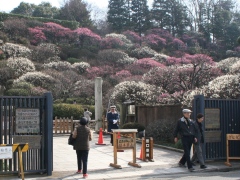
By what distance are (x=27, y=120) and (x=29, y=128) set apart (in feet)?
0.79

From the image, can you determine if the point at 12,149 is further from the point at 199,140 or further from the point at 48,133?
the point at 199,140

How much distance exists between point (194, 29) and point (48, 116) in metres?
59.7

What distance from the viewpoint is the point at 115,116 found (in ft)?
61.9

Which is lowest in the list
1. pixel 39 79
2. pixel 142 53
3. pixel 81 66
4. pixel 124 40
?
pixel 39 79

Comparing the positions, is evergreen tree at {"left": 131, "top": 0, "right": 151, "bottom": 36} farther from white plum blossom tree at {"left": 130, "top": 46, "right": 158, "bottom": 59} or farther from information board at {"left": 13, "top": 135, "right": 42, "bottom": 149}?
information board at {"left": 13, "top": 135, "right": 42, "bottom": 149}

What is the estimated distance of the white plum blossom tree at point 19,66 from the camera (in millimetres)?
40625

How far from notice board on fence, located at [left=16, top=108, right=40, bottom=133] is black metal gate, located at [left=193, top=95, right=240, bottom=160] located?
525 centimetres

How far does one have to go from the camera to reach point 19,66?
4166cm

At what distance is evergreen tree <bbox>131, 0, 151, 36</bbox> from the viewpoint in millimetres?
65812

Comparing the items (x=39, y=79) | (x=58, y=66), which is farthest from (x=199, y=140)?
(x=58, y=66)

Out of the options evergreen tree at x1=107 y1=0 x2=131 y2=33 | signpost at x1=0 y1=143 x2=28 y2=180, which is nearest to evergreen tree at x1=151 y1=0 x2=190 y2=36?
evergreen tree at x1=107 y1=0 x2=131 y2=33

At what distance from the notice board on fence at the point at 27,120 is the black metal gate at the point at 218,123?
207 inches

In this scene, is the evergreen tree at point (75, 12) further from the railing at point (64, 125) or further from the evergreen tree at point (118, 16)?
the railing at point (64, 125)

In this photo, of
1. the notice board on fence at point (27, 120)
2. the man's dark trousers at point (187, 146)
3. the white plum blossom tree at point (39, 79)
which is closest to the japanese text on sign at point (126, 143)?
the man's dark trousers at point (187, 146)
